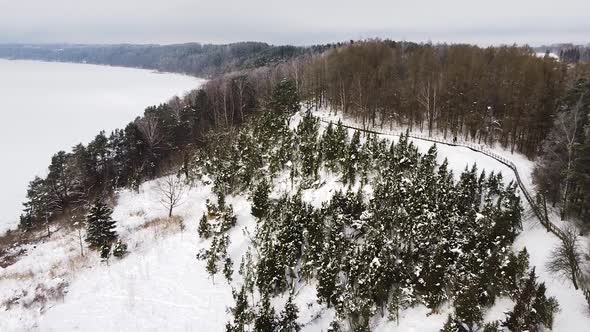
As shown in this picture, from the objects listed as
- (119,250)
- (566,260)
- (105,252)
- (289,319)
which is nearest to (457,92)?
(566,260)

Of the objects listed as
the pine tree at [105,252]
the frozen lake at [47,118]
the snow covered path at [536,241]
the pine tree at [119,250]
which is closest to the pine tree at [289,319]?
the snow covered path at [536,241]

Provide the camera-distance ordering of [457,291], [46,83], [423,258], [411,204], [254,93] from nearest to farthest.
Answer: [457,291] < [423,258] < [411,204] < [254,93] < [46,83]

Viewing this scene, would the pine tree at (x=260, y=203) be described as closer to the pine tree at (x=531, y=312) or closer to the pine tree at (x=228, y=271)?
the pine tree at (x=228, y=271)

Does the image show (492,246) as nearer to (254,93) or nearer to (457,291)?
(457,291)

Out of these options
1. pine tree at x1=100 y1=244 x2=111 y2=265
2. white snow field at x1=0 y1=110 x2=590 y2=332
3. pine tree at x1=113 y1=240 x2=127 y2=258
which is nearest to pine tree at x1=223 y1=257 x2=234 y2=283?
white snow field at x1=0 y1=110 x2=590 y2=332

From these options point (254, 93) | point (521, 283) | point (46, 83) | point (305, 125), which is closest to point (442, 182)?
point (521, 283)
